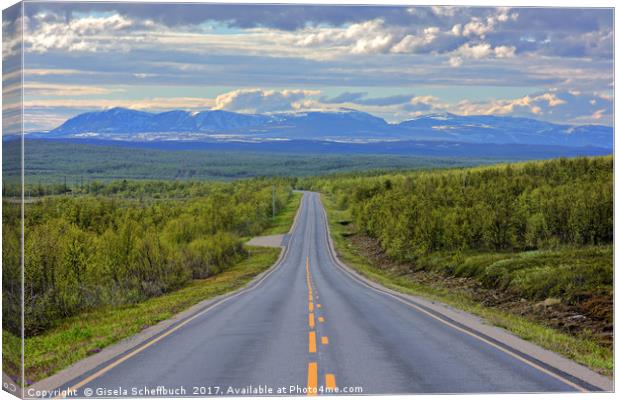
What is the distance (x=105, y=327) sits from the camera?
21797mm

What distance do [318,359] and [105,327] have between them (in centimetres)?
854

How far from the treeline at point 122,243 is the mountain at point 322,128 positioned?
9.81 feet

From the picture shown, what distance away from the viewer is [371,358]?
16438 mm

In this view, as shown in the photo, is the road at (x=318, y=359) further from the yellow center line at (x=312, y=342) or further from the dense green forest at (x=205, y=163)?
the dense green forest at (x=205, y=163)

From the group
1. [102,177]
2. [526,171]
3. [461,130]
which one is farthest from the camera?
[526,171]

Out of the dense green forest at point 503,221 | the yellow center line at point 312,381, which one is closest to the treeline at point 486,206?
the dense green forest at point 503,221

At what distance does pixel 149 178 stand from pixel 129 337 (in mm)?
7761

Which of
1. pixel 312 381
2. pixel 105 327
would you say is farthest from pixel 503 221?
pixel 312 381

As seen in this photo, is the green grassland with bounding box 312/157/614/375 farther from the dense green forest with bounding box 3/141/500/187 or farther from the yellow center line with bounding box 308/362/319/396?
the yellow center line with bounding box 308/362/319/396

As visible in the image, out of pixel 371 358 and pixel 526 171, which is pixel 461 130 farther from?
pixel 526 171

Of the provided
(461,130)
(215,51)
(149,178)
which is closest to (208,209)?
(149,178)

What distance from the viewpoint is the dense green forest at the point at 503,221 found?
73.9 ft

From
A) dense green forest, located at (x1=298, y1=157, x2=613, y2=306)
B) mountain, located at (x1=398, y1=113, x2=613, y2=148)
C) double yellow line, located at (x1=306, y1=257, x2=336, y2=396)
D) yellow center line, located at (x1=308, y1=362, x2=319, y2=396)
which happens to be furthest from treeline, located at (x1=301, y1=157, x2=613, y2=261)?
yellow center line, located at (x1=308, y1=362, x2=319, y2=396)

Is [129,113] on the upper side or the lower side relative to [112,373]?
upper
